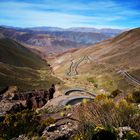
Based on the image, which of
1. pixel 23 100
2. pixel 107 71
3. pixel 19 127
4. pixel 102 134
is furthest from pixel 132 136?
pixel 107 71

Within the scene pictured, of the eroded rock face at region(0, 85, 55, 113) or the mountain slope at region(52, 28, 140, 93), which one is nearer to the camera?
the eroded rock face at region(0, 85, 55, 113)

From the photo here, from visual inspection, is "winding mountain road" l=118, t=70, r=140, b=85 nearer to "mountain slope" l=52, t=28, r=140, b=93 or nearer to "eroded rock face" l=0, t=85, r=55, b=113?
"mountain slope" l=52, t=28, r=140, b=93

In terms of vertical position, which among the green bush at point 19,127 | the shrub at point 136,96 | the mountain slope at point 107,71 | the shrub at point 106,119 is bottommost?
the mountain slope at point 107,71

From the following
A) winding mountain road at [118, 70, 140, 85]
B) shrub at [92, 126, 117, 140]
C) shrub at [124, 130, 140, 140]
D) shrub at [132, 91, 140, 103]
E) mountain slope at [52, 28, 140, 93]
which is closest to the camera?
shrub at [124, 130, 140, 140]

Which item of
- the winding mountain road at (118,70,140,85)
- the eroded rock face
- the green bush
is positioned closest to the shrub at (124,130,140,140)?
the green bush

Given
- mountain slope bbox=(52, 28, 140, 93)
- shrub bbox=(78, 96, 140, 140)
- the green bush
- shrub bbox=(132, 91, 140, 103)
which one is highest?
shrub bbox=(78, 96, 140, 140)

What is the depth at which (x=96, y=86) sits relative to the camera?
130m

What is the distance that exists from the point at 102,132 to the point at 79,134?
224cm

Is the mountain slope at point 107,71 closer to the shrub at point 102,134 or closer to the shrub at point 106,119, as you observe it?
the shrub at point 106,119

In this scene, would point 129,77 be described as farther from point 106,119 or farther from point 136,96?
point 106,119

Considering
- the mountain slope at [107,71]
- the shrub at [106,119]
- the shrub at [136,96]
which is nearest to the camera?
the shrub at [106,119]

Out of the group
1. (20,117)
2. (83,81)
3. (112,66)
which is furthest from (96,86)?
(20,117)

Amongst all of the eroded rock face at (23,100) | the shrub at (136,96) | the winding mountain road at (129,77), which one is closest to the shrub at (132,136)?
the shrub at (136,96)

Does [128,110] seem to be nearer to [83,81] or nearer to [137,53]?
[83,81]
